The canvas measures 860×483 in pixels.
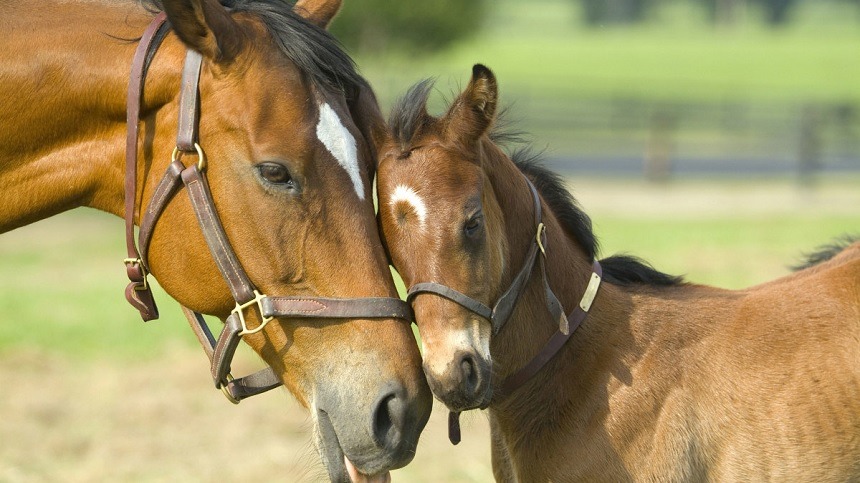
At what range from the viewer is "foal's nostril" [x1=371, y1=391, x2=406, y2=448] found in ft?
8.35

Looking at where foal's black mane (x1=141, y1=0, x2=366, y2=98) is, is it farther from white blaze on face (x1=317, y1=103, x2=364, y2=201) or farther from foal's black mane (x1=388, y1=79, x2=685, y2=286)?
foal's black mane (x1=388, y1=79, x2=685, y2=286)

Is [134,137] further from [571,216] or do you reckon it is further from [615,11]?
[615,11]

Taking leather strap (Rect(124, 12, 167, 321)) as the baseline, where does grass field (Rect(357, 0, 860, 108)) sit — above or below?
below

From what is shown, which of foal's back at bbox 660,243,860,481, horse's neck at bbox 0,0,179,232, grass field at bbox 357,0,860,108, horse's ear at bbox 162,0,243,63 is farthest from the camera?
grass field at bbox 357,0,860,108

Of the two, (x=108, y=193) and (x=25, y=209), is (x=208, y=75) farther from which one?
(x=25, y=209)

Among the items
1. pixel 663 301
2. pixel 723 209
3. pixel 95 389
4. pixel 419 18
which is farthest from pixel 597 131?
pixel 663 301

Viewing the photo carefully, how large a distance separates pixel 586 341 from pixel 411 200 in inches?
33.3

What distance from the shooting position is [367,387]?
2.55m

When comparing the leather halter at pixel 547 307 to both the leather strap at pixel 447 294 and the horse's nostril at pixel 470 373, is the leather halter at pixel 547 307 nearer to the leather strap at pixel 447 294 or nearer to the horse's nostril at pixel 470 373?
the leather strap at pixel 447 294

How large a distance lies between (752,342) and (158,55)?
2.17 m

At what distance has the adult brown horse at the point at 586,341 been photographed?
Result: 3014 mm

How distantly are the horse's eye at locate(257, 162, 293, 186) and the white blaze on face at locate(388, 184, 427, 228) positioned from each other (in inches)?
19.8

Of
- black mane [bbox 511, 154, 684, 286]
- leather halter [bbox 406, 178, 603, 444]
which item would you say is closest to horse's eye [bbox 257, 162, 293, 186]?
leather halter [bbox 406, 178, 603, 444]

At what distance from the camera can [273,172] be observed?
8.52ft
